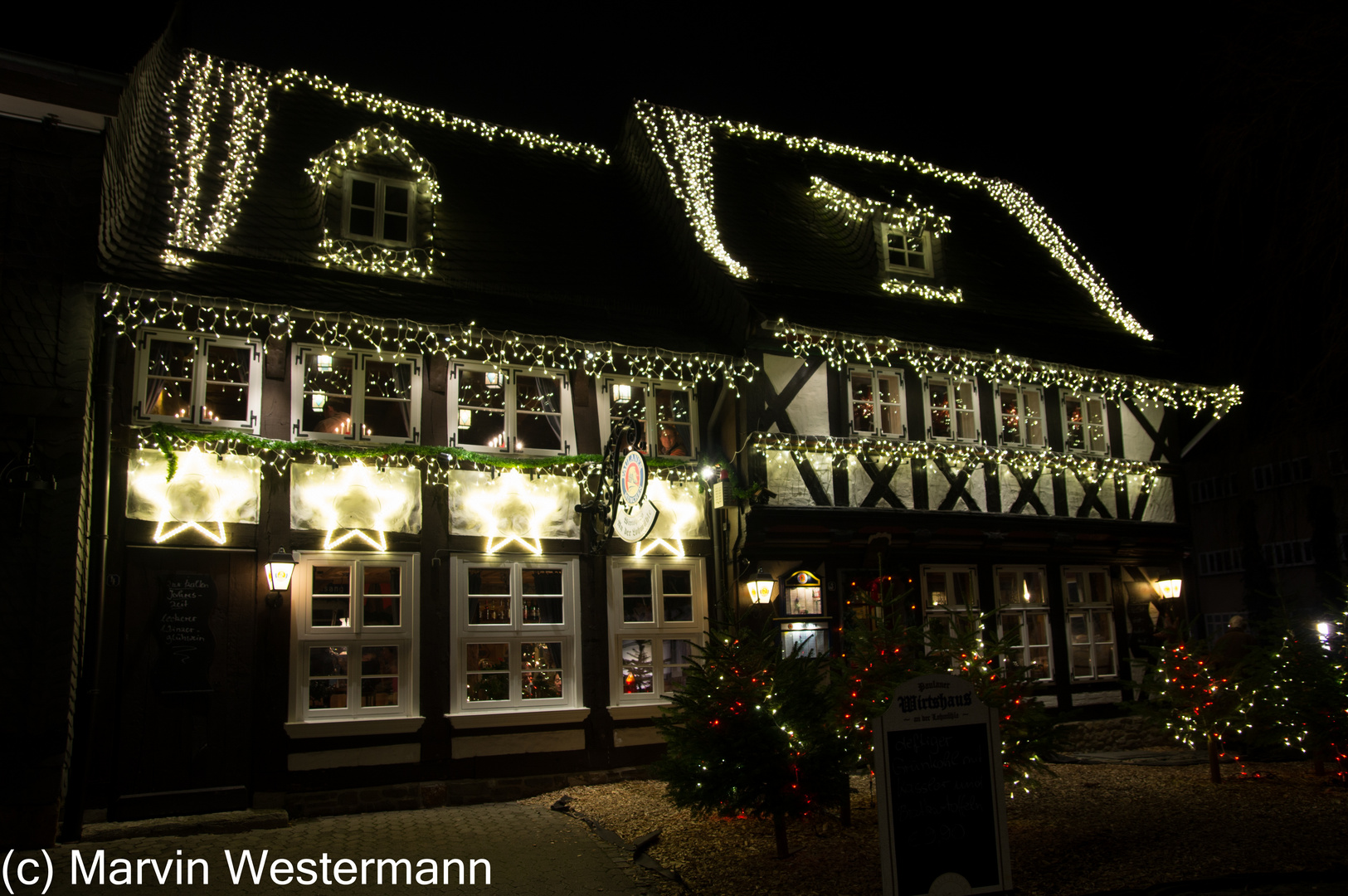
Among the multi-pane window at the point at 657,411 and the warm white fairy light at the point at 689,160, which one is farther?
the warm white fairy light at the point at 689,160

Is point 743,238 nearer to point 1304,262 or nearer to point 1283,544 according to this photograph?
point 1304,262

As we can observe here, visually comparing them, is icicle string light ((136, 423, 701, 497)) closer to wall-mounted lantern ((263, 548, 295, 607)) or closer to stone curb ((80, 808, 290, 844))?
wall-mounted lantern ((263, 548, 295, 607))

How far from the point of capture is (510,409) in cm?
1146

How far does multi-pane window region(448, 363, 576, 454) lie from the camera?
1127 centimetres

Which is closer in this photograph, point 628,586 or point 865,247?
point 628,586

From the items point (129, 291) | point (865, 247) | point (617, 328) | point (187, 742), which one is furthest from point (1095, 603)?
point (129, 291)

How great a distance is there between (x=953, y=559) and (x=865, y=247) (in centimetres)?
519

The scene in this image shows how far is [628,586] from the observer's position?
11.8 m

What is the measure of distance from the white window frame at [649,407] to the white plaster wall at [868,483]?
7.15 feet

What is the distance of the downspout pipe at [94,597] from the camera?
8.50 meters

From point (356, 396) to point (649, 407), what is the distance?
3.76 meters

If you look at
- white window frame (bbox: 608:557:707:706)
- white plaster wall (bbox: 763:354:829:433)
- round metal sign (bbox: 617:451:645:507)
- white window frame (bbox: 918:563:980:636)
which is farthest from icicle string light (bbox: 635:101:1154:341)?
white window frame (bbox: 918:563:980:636)

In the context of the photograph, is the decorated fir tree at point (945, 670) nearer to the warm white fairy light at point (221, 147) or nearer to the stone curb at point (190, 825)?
the stone curb at point (190, 825)

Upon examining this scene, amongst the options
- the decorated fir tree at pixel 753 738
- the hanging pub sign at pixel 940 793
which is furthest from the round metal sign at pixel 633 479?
the hanging pub sign at pixel 940 793
